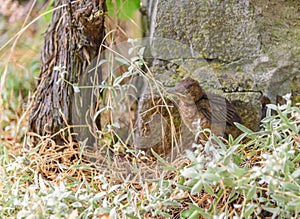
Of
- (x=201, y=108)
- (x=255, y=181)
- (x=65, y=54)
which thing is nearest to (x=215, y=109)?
(x=201, y=108)

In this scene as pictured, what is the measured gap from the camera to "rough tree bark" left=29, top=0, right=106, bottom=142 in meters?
1.15

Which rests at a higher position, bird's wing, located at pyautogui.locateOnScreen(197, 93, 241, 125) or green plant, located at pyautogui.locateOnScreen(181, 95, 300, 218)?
bird's wing, located at pyautogui.locateOnScreen(197, 93, 241, 125)

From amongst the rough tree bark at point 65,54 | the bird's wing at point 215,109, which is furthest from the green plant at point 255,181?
the rough tree bark at point 65,54

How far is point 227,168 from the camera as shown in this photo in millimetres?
776

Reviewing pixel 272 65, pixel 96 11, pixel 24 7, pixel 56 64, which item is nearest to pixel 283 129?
pixel 272 65

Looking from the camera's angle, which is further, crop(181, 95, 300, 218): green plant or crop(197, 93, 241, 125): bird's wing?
crop(197, 93, 241, 125): bird's wing

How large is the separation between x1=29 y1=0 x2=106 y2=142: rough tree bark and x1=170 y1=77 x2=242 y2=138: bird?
0.26 m

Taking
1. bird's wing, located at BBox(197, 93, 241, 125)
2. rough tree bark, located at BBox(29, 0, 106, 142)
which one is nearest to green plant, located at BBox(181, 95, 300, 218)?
bird's wing, located at BBox(197, 93, 241, 125)

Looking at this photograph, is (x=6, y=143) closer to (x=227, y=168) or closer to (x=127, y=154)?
(x=127, y=154)

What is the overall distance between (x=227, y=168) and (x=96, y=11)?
0.55m

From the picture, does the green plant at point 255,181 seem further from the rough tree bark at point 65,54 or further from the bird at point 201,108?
the rough tree bark at point 65,54

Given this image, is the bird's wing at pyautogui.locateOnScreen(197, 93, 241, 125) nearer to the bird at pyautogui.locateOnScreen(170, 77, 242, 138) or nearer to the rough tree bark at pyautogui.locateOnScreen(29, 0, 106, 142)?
the bird at pyautogui.locateOnScreen(170, 77, 242, 138)

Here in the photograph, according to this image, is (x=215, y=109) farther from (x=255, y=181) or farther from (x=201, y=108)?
(x=255, y=181)

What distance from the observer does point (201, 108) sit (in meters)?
1.09
